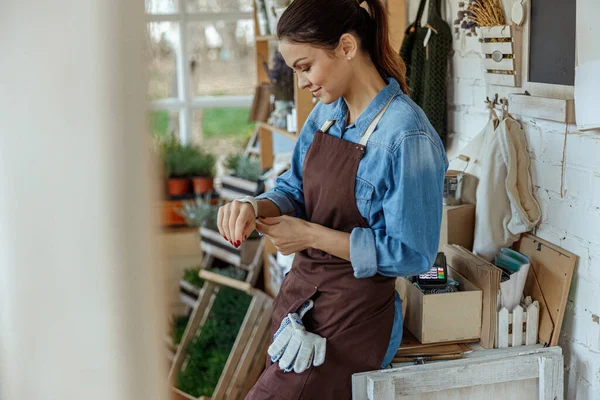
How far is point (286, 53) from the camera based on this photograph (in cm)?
150

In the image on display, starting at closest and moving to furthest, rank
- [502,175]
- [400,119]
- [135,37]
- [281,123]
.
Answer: [135,37] < [400,119] < [502,175] < [281,123]

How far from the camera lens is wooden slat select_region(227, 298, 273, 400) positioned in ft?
10.0

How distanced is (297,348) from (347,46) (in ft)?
2.22

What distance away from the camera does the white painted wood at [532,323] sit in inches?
73.3

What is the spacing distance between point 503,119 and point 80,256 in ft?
6.21

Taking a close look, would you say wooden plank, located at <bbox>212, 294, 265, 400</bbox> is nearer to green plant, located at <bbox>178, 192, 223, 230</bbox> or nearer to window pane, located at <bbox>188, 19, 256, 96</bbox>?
green plant, located at <bbox>178, 192, 223, 230</bbox>

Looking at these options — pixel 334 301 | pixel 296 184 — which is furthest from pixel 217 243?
pixel 334 301

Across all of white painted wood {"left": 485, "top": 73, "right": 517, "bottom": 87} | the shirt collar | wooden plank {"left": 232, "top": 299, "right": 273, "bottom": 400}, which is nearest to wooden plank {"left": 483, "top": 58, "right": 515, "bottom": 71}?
white painted wood {"left": 485, "top": 73, "right": 517, "bottom": 87}

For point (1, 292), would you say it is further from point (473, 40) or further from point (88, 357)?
point (473, 40)

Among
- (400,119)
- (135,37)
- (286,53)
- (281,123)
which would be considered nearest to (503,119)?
(400,119)

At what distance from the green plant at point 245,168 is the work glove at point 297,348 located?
Result: 216cm

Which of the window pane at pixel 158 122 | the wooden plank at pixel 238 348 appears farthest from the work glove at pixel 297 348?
the wooden plank at pixel 238 348

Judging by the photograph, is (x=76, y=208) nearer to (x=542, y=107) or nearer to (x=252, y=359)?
(x=542, y=107)

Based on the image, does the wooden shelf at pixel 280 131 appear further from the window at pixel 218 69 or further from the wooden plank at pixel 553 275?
the wooden plank at pixel 553 275
